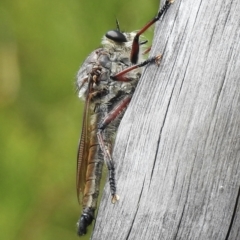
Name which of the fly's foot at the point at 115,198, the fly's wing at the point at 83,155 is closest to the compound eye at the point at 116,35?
the fly's wing at the point at 83,155

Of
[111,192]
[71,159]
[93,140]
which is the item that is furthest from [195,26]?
[71,159]

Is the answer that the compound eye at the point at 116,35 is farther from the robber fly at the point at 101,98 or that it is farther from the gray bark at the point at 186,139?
the gray bark at the point at 186,139

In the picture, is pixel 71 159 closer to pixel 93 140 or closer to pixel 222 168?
pixel 93 140

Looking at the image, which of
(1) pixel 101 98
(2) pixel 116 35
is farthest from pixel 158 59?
(1) pixel 101 98

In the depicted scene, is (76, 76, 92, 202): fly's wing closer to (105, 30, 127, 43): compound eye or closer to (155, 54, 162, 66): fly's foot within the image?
(105, 30, 127, 43): compound eye

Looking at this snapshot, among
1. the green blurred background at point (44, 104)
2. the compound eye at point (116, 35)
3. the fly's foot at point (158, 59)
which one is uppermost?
the fly's foot at point (158, 59)
